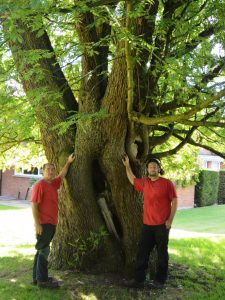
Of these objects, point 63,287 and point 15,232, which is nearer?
point 63,287

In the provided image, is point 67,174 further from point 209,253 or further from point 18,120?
point 209,253

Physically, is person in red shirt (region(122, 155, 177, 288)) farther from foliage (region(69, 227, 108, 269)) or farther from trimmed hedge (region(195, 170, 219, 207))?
trimmed hedge (region(195, 170, 219, 207))

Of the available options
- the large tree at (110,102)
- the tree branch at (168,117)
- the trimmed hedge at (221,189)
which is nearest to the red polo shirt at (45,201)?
the large tree at (110,102)

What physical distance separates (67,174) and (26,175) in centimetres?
2044

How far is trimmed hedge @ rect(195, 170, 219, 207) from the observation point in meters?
27.7

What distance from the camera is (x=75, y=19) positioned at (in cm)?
569

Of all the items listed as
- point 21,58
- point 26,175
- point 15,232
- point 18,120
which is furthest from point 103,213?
point 26,175

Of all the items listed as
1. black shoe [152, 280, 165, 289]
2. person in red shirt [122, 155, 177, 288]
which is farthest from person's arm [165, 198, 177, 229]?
black shoe [152, 280, 165, 289]

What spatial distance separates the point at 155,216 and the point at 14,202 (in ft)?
65.6

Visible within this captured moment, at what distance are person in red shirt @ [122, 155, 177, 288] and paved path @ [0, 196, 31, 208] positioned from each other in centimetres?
1751

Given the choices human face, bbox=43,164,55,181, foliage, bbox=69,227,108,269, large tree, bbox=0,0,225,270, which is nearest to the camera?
large tree, bbox=0,0,225,270

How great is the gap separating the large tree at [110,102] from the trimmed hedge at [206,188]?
20549mm

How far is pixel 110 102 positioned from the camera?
6.42 m

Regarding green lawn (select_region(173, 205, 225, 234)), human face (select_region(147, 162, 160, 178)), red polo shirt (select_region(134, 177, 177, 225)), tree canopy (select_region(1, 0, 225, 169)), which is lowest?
green lawn (select_region(173, 205, 225, 234))
